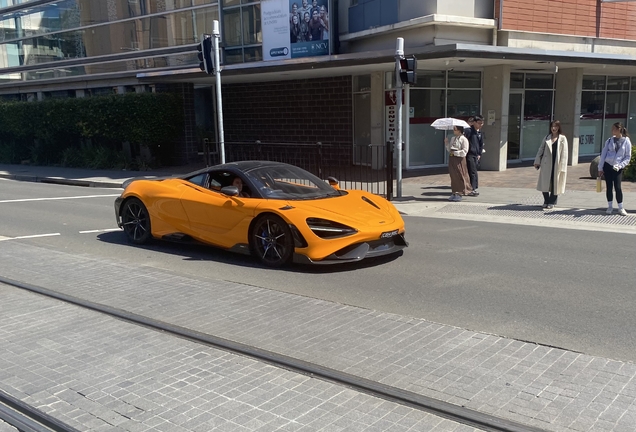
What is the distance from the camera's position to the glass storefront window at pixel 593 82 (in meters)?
23.2

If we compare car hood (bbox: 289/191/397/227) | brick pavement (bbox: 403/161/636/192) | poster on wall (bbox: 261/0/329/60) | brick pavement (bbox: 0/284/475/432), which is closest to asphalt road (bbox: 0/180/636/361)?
car hood (bbox: 289/191/397/227)

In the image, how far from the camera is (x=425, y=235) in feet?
33.3

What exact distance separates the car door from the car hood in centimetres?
71

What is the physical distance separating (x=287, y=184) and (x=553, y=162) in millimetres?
6299

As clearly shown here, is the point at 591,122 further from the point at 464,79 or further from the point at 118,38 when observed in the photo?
the point at 118,38

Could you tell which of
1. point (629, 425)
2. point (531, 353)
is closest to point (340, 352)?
point (531, 353)

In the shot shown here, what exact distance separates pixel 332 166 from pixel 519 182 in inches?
282

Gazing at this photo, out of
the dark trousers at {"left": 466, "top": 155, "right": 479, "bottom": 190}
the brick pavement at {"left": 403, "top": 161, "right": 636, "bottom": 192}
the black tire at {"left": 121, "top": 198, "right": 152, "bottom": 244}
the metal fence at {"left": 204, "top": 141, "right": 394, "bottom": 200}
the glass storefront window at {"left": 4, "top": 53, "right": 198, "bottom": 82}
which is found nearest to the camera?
the black tire at {"left": 121, "top": 198, "right": 152, "bottom": 244}

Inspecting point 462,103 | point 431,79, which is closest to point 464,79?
point 462,103

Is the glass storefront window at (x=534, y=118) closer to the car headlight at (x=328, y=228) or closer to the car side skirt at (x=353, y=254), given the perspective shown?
the car side skirt at (x=353, y=254)

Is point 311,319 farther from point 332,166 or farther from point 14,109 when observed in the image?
point 14,109

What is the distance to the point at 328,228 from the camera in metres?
7.54

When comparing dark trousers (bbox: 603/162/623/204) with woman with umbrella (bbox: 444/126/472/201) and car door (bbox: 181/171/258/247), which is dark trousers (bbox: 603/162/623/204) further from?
car door (bbox: 181/171/258/247)

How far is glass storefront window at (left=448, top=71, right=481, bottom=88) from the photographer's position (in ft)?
66.0
